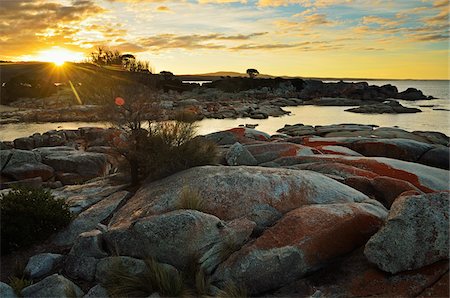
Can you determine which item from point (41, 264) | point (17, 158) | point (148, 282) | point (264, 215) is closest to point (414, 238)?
point (264, 215)

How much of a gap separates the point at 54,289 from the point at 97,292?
0.70 m

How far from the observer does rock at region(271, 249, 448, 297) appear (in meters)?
5.76

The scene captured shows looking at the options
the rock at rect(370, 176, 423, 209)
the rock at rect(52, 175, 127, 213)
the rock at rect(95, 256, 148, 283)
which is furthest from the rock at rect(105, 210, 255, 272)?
the rock at rect(370, 176, 423, 209)

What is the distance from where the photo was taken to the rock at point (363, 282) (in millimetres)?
5762

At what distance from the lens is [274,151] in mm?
14945

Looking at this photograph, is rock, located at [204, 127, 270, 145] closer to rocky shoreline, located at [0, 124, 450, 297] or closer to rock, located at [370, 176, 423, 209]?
rocky shoreline, located at [0, 124, 450, 297]

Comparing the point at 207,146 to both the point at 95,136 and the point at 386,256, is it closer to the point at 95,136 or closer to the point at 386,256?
the point at 386,256

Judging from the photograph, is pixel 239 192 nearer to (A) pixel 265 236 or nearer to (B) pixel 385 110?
(A) pixel 265 236

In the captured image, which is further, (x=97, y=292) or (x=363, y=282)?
(x=97, y=292)

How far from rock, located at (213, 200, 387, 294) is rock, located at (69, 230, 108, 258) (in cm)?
245

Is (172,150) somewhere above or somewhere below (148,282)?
above

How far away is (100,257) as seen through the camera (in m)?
7.30

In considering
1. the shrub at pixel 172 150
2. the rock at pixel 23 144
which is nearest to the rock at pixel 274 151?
the shrub at pixel 172 150

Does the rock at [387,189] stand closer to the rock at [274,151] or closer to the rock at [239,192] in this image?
the rock at [239,192]
